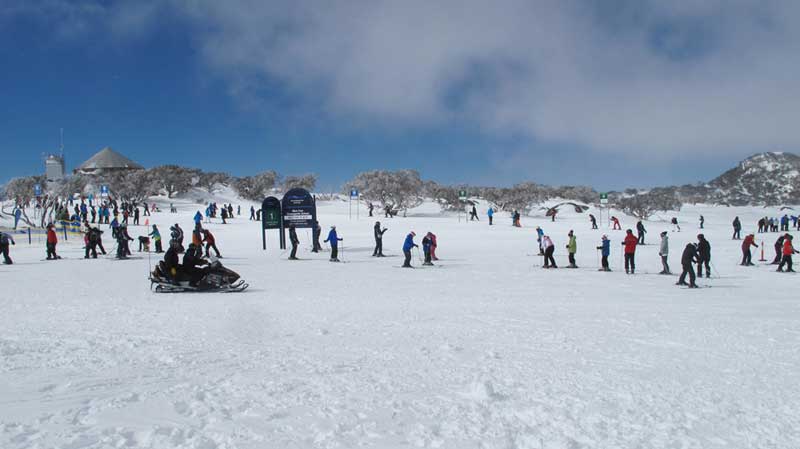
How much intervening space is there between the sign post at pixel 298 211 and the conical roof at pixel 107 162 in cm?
7444

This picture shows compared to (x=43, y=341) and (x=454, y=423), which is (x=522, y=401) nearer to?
(x=454, y=423)

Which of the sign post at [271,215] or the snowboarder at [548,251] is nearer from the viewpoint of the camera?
the snowboarder at [548,251]

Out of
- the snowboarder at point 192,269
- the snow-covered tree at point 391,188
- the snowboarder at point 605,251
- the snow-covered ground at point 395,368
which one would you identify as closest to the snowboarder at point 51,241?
the snow-covered ground at point 395,368

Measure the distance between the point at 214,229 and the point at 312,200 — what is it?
585 inches

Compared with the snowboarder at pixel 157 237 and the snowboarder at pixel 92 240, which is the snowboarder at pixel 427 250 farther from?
the snowboarder at pixel 92 240

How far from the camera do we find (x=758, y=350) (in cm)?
714

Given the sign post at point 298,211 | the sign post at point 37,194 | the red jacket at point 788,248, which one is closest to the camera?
the red jacket at point 788,248

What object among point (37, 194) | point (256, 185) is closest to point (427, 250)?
point (37, 194)

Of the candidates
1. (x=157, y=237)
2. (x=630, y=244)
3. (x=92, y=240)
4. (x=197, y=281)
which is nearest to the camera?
(x=197, y=281)

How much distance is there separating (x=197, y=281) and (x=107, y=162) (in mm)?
88372

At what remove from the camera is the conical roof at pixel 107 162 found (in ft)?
279

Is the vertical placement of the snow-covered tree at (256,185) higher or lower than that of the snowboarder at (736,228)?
higher

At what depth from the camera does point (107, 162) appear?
86.1 m

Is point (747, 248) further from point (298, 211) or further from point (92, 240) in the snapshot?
point (92, 240)
